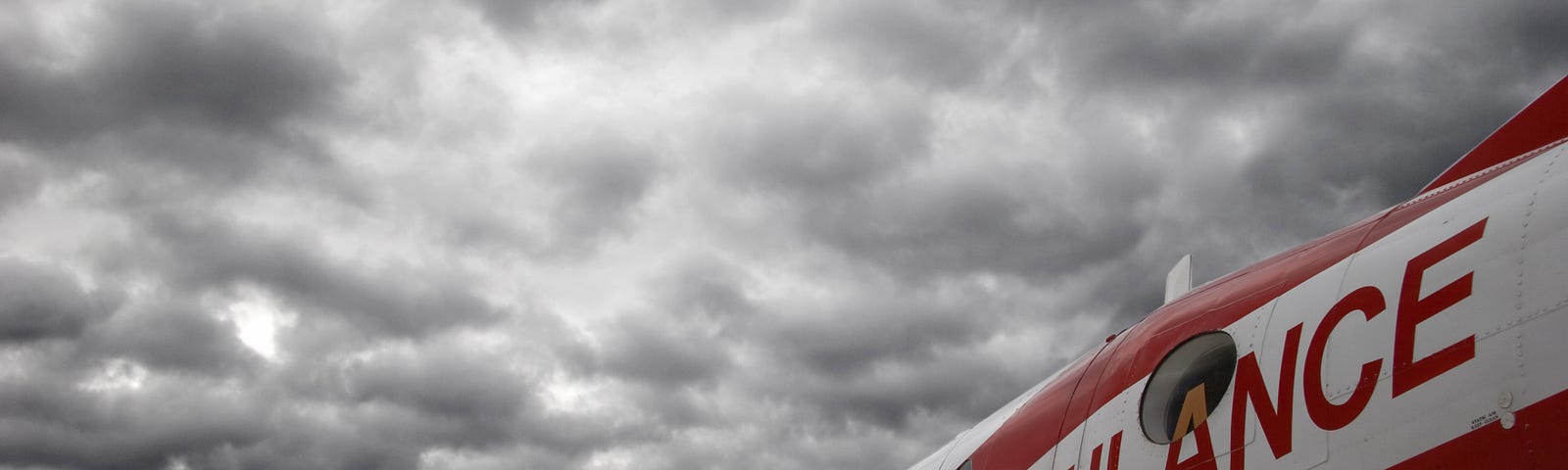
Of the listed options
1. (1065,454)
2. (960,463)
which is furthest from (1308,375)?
(960,463)

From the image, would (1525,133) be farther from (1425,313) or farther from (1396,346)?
(1396,346)

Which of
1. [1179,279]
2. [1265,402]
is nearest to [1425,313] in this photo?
[1265,402]

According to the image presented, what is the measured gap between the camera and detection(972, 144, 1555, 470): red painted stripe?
7086 mm

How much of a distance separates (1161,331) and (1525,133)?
304 centimetres

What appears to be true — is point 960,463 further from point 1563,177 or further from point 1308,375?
point 1563,177

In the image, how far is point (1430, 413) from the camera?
569cm

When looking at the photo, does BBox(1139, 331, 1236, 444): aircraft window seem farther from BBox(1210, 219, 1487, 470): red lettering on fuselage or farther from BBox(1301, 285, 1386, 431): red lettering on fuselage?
BBox(1301, 285, 1386, 431): red lettering on fuselage

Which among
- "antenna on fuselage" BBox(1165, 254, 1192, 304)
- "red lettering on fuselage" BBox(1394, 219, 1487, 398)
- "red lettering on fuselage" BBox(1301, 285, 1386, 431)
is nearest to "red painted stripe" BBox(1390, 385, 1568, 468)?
"red lettering on fuselage" BBox(1394, 219, 1487, 398)

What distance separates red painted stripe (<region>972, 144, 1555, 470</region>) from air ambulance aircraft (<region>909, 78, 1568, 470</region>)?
3 cm

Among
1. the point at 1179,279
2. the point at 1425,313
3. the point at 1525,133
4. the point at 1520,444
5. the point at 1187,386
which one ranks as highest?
the point at 1179,279

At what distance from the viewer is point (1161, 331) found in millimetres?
8898

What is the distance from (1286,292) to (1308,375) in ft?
3.13

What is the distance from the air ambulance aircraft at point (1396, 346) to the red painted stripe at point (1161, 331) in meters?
0.03

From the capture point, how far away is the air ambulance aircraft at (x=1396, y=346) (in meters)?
5.36
